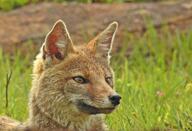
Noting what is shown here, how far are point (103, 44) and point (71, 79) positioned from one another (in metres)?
0.56

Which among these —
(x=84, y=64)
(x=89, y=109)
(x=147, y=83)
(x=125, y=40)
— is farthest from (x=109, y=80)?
(x=125, y=40)

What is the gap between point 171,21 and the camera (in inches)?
465

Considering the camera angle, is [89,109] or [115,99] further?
[89,109]

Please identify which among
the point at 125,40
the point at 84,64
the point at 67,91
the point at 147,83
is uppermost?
the point at 84,64

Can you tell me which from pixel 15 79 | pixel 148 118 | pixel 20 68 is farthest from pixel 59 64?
pixel 20 68

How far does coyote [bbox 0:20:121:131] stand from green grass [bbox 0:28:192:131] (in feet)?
1.27

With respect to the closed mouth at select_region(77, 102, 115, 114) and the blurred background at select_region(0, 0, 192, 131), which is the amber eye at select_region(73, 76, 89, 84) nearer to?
the closed mouth at select_region(77, 102, 115, 114)

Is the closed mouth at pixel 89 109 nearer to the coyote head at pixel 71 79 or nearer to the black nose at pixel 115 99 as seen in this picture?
the coyote head at pixel 71 79

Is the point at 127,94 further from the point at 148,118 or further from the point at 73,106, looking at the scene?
the point at 73,106

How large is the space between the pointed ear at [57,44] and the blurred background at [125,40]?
1.29 meters

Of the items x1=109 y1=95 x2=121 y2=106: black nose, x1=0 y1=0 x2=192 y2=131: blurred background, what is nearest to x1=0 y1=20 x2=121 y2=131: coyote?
x1=109 y1=95 x2=121 y2=106: black nose

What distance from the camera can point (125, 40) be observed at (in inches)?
447

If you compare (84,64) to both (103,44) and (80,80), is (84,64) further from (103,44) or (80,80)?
(103,44)

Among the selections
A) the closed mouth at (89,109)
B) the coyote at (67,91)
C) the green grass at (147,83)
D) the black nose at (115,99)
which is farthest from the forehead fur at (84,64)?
the green grass at (147,83)
